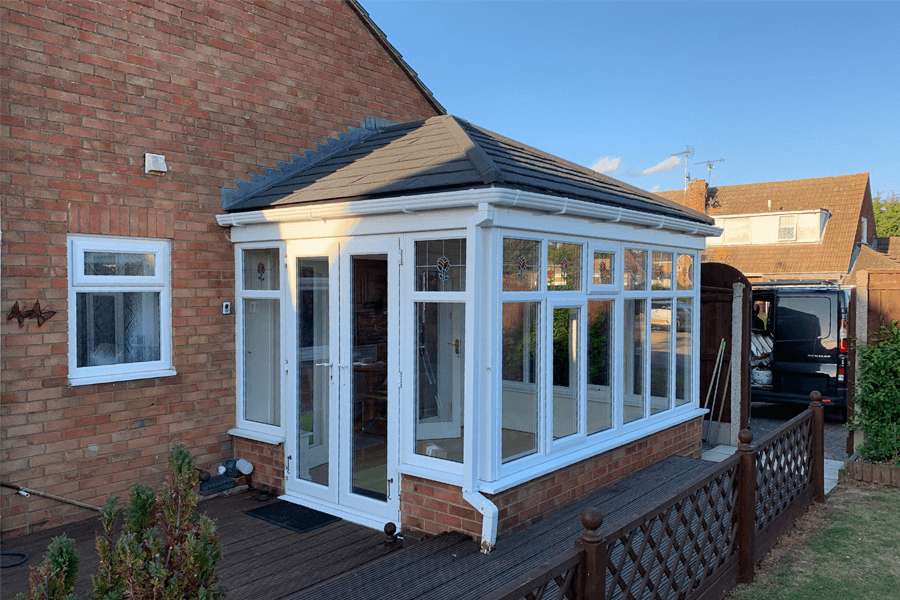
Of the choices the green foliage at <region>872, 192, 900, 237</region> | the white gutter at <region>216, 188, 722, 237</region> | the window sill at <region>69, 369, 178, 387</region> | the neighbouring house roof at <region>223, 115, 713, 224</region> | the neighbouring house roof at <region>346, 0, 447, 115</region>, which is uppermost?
the green foliage at <region>872, 192, 900, 237</region>

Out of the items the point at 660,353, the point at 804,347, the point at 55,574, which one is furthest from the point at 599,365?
the point at 804,347

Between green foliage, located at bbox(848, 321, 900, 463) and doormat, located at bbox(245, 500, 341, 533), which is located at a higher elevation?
green foliage, located at bbox(848, 321, 900, 463)

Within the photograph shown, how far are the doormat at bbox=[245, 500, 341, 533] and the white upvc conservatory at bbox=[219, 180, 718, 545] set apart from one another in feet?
0.43

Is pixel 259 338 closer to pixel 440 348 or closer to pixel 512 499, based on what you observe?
pixel 440 348

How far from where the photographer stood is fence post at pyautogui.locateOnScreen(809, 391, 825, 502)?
6.57 metres

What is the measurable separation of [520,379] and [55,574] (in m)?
3.38

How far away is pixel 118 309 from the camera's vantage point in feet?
18.9

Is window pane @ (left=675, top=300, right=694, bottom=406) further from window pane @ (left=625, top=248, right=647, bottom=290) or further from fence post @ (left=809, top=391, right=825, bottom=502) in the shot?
fence post @ (left=809, top=391, right=825, bottom=502)

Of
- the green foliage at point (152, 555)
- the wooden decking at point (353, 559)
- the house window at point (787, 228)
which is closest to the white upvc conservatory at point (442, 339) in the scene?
the wooden decking at point (353, 559)

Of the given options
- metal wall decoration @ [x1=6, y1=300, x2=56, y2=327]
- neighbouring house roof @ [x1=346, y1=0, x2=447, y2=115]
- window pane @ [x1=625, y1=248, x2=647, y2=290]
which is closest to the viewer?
metal wall decoration @ [x1=6, y1=300, x2=56, y2=327]

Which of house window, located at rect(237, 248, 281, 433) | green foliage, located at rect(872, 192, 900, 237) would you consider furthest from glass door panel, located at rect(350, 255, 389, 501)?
green foliage, located at rect(872, 192, 900, 237)

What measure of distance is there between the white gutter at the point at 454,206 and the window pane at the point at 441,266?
308mm

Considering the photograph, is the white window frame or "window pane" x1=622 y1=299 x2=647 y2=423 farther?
"window pane" x1=622 y1=299 x2=647 y2=423

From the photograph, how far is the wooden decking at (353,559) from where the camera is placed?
161 inches
